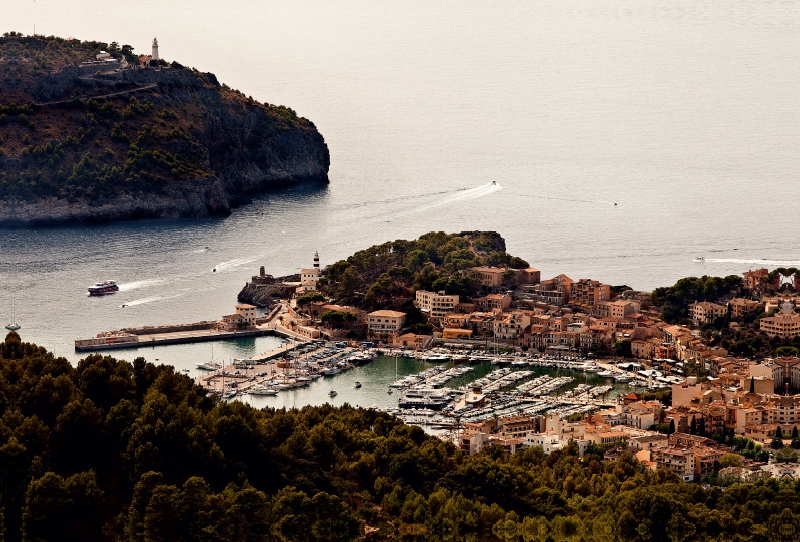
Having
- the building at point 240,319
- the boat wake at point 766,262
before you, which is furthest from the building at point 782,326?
the building at point 240,319

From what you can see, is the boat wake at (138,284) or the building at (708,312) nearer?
the building at (708,312)

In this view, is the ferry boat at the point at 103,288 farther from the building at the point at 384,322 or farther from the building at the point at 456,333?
the building at the point at 456,333

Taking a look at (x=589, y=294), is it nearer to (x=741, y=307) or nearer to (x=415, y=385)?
(x=741, y=307)

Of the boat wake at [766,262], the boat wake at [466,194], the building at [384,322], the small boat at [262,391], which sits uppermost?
the boat wake at [466,194]

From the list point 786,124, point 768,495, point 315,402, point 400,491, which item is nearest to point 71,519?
point 400,491

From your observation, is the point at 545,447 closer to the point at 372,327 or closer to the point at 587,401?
the point at 587,401
